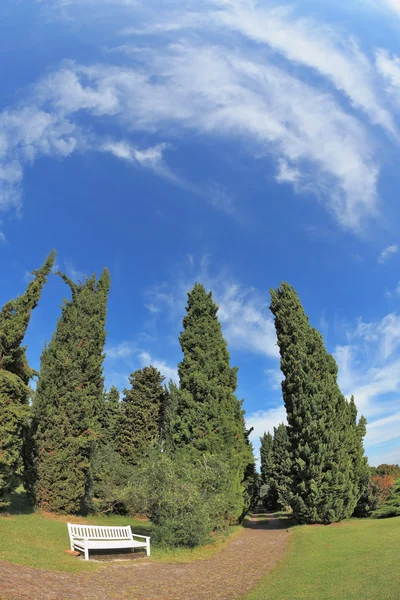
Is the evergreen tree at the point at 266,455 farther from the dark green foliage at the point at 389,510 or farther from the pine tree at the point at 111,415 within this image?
the dark green foliage at the point at 389,510

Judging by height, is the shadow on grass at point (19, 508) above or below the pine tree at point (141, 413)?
below

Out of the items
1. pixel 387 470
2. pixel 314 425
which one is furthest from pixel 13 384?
pixel 387 470

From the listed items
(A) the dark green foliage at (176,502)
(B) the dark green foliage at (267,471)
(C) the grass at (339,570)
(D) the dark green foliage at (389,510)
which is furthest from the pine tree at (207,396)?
(B) the dark green foliage at (267,471)

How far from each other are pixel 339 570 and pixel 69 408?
700 inches

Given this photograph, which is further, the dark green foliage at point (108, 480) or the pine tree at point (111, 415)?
the pine tree at point (111, 415)

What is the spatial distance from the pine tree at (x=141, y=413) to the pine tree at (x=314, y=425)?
45.9ft

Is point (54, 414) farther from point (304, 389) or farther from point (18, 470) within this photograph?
point (304, 389)

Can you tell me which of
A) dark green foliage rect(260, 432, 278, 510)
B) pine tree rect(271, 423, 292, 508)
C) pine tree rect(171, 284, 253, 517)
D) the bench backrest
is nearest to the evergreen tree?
dark green foliage rect(260, 432, 278, 510)

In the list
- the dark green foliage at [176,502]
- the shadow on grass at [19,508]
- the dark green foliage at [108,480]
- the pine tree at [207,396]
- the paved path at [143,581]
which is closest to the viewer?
the paved path at [143,581]

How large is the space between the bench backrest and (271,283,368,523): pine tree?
46.5 ft

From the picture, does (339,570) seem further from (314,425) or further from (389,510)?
(389,510)

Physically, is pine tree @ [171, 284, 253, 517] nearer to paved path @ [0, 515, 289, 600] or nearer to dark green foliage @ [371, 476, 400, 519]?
dark green foliage @ [371, 476, 400, 519]

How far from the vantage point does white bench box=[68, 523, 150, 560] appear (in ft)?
39.7

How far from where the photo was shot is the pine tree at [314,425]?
24.1 m
